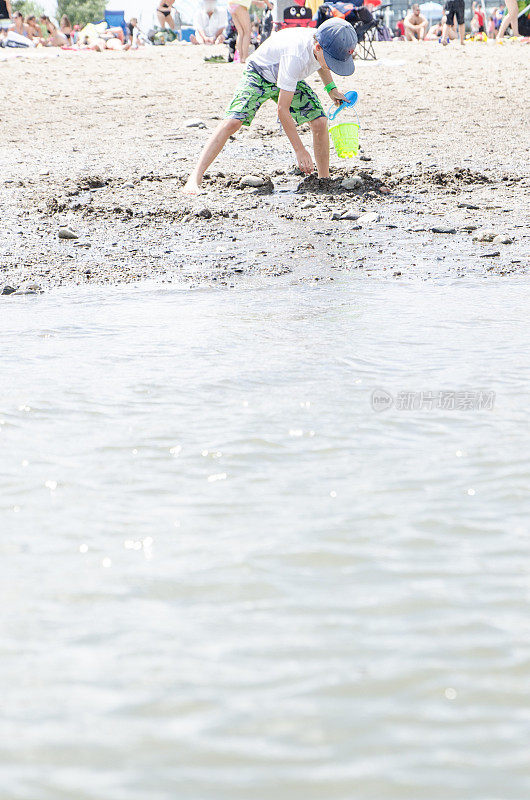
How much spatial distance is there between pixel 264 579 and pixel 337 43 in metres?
5.50

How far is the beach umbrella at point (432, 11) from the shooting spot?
34944 mm

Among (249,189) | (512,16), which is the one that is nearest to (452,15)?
(512,16)

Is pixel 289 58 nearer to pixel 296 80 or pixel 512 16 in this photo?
pixel 296 80

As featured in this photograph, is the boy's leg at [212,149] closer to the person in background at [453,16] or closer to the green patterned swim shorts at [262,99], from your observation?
the green patterned swim shorts at [262,99]

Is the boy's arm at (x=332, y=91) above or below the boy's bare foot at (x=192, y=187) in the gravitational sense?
above

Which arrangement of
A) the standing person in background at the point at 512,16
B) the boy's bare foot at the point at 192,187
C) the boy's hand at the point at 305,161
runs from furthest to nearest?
1. the standing person in background at the point at 512,16
2. the boy's bare foot at the point at 192,187
3. the boy's hand at the point at 305,161

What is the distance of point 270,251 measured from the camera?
627 centimetres

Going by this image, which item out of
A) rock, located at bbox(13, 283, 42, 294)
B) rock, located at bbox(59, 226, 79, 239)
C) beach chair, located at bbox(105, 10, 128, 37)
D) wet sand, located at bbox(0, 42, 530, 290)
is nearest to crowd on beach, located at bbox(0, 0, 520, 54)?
wet sand, located at bbox(0, 42, 530, 290)

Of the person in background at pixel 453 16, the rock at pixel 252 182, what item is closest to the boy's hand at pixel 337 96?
the rock at pixel 252 182

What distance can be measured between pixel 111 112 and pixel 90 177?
3489mm

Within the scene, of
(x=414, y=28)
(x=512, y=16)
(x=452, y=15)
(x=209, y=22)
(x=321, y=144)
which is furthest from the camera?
(x=414, y=28)

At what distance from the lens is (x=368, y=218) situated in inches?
274

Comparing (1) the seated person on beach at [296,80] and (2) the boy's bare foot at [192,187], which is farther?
(2) the boy's bare foot at [192,187]

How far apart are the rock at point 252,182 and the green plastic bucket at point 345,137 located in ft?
2.25
